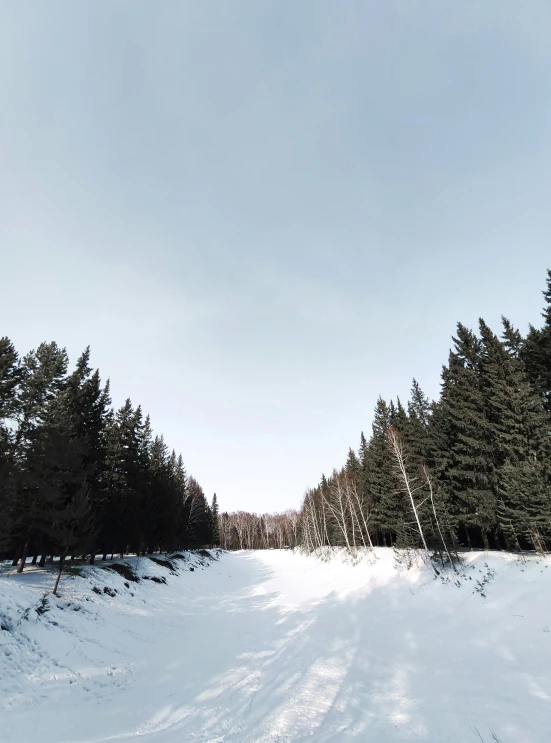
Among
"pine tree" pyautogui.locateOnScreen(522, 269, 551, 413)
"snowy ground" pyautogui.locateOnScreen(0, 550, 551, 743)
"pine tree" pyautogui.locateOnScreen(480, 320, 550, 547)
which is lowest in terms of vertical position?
"snowy ground" pyautogui.locateOnScreen(0, 550, 551, 743)

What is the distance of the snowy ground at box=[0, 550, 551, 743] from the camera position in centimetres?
780

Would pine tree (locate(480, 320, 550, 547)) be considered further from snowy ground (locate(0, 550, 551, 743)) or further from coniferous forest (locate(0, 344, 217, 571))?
coniferous forest (locate(0, 344, 217, 571))

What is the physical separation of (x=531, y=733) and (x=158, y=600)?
68.7 feet

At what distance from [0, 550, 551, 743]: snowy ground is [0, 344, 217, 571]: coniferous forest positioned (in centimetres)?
343

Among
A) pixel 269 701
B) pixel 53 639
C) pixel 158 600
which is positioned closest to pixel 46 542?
pixel 158 600

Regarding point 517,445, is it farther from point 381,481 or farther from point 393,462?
point 381,481

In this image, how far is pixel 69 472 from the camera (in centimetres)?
2131

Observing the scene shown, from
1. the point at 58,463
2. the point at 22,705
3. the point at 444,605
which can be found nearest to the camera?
the point at 22,705

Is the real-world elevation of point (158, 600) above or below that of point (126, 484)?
below

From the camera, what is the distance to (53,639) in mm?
11766

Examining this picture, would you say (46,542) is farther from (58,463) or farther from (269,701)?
(269,701)

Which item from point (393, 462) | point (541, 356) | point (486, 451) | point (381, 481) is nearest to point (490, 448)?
point (486, 451)

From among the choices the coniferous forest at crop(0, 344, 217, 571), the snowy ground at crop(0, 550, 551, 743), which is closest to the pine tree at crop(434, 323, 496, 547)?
the snowy ground at crop(0, 550, 551, 743)

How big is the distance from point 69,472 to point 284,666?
16883 millimetres
